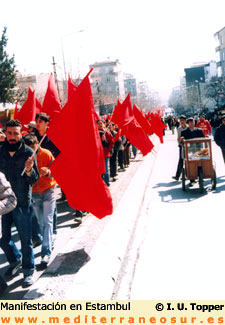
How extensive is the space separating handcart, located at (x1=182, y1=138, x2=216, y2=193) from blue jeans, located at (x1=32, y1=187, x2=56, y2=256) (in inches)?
180

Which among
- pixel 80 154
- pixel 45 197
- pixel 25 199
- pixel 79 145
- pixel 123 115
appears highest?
pixel 123 115

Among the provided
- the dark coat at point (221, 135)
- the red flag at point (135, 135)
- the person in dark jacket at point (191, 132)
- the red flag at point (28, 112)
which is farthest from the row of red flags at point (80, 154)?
the red flag at point (135, 135)

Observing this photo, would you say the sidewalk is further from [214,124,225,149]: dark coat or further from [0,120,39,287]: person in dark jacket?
[214,124,225,149]: dark coat

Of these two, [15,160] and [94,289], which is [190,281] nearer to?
[94,289]

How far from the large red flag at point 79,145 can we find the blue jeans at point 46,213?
594 mm

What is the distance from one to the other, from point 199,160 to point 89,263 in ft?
16.6

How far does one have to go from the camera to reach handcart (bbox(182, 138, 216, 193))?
9.81 m

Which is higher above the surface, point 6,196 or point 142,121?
point 142,121

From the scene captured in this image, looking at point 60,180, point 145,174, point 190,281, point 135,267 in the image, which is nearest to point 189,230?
point 135,267

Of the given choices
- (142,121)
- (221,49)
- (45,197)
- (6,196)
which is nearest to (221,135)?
(142,121)

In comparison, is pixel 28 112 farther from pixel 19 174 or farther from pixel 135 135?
pixel 19 174

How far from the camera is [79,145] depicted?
5.38m

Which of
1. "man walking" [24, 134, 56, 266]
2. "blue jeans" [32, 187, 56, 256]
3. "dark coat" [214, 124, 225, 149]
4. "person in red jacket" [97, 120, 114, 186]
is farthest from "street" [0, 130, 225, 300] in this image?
"dark coat" [214, 124, 225, 149]

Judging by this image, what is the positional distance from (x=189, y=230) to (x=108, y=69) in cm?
12505
